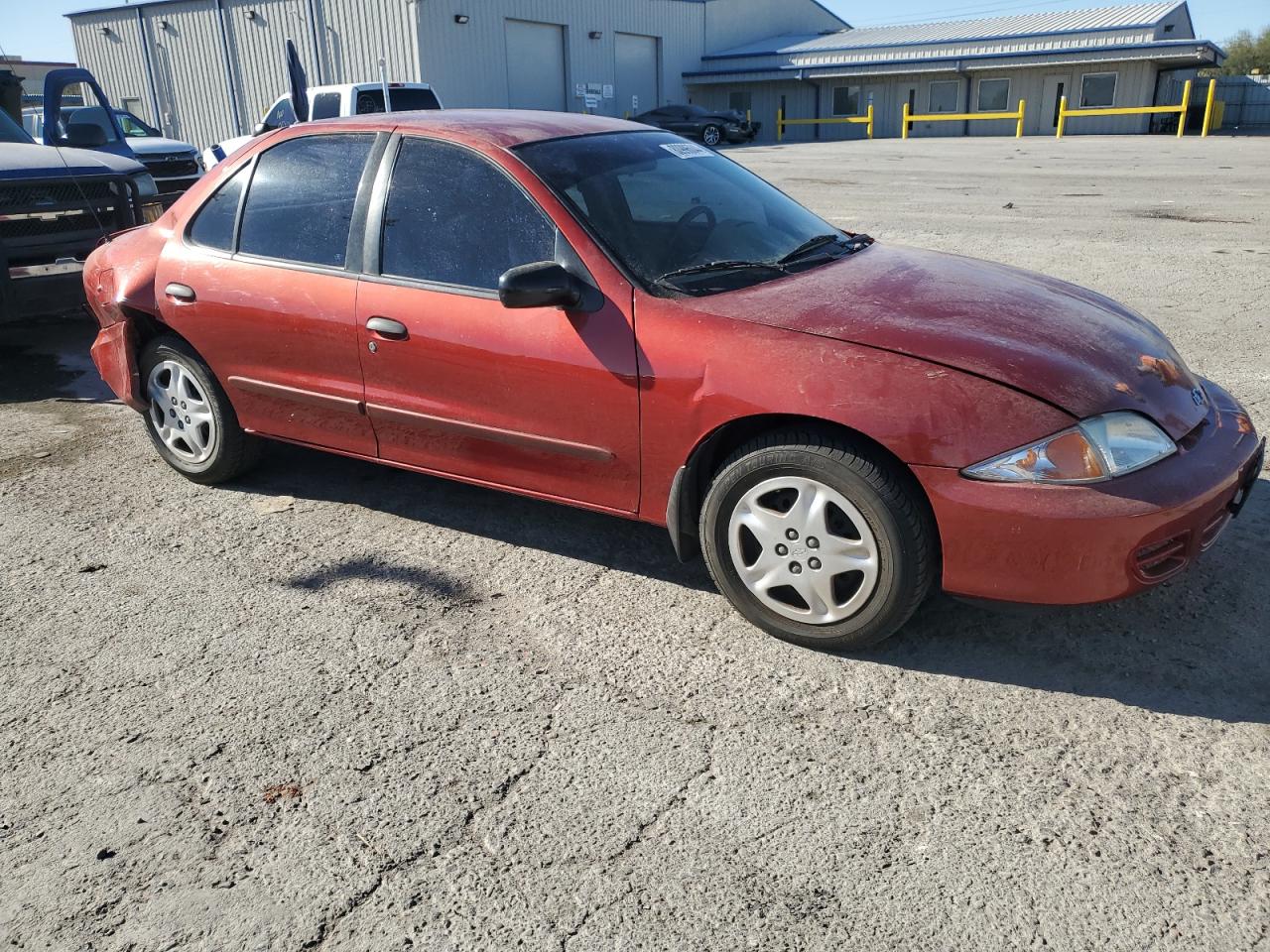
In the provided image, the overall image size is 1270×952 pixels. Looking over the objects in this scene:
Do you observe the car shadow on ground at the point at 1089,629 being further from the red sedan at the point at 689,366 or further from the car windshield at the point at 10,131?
the car windshield at the point at 10,131

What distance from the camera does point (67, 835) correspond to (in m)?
2.55

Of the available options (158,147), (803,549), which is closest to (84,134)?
(158,147)

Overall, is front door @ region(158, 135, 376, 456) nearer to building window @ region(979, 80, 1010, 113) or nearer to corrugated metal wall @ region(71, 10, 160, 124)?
corrugated metal wall @ region(71, 10, 160, 124)

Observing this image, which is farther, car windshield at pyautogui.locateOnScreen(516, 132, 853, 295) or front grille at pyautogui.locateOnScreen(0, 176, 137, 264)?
front grille at pyautogui.locateOnScreen(0, 176, 137, 264)

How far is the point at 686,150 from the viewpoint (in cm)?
441

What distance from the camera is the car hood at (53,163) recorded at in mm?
7223

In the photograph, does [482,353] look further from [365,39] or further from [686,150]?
[365,39]

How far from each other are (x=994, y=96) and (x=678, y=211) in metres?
40.6

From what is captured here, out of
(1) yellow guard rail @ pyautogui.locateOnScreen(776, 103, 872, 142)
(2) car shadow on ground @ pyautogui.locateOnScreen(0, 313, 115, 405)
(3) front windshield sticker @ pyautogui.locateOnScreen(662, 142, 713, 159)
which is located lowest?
(2) car shadow on ground @ pyautogui.locateOnScreen(0, 313, 115, 405)

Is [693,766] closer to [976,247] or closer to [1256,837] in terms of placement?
[1256,837]

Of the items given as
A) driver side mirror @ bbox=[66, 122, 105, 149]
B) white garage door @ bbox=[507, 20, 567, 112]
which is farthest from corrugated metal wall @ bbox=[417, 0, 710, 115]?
driver side mirror @ bbox=[66, 122, 105, 149]

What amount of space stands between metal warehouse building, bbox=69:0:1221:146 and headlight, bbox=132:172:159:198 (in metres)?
26.0

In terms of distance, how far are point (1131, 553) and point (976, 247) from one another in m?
8.18

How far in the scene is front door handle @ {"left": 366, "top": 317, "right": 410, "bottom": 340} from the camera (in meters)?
3.85
